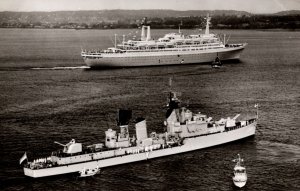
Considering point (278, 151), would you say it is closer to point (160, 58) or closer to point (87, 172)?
point (87, 172)

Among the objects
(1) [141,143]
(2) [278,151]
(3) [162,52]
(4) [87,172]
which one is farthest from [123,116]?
(3) [162,52]

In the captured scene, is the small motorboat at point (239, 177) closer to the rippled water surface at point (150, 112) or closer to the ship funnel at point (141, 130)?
the rippled water surface at point (150, 112)

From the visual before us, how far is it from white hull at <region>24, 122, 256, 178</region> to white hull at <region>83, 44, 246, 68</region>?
66.8m

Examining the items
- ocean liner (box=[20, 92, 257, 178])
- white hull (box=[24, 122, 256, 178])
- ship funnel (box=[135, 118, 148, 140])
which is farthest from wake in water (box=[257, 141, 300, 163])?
ship funnel (box=[135, 118, 148, 140])

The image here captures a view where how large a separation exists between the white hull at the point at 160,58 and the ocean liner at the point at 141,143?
65834 millimetres

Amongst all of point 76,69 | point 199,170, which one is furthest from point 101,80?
point 199,170

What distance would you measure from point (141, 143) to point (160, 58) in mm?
78172

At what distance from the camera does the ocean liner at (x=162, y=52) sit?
123213 mm

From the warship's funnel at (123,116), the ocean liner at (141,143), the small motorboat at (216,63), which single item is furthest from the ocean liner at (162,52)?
the warship's funnel at (123,116)

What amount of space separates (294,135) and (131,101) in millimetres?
27770

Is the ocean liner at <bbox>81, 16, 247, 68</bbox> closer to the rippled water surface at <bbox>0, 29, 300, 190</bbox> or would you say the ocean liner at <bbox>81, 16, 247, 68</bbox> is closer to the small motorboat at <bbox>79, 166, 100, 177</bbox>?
the rippled water surface at <bbox>0, 29, 300, 190</bbox>

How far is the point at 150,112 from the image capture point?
71.6 metres

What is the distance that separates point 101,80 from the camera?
103m

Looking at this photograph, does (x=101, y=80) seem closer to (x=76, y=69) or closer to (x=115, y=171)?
(x=76, y=69)
